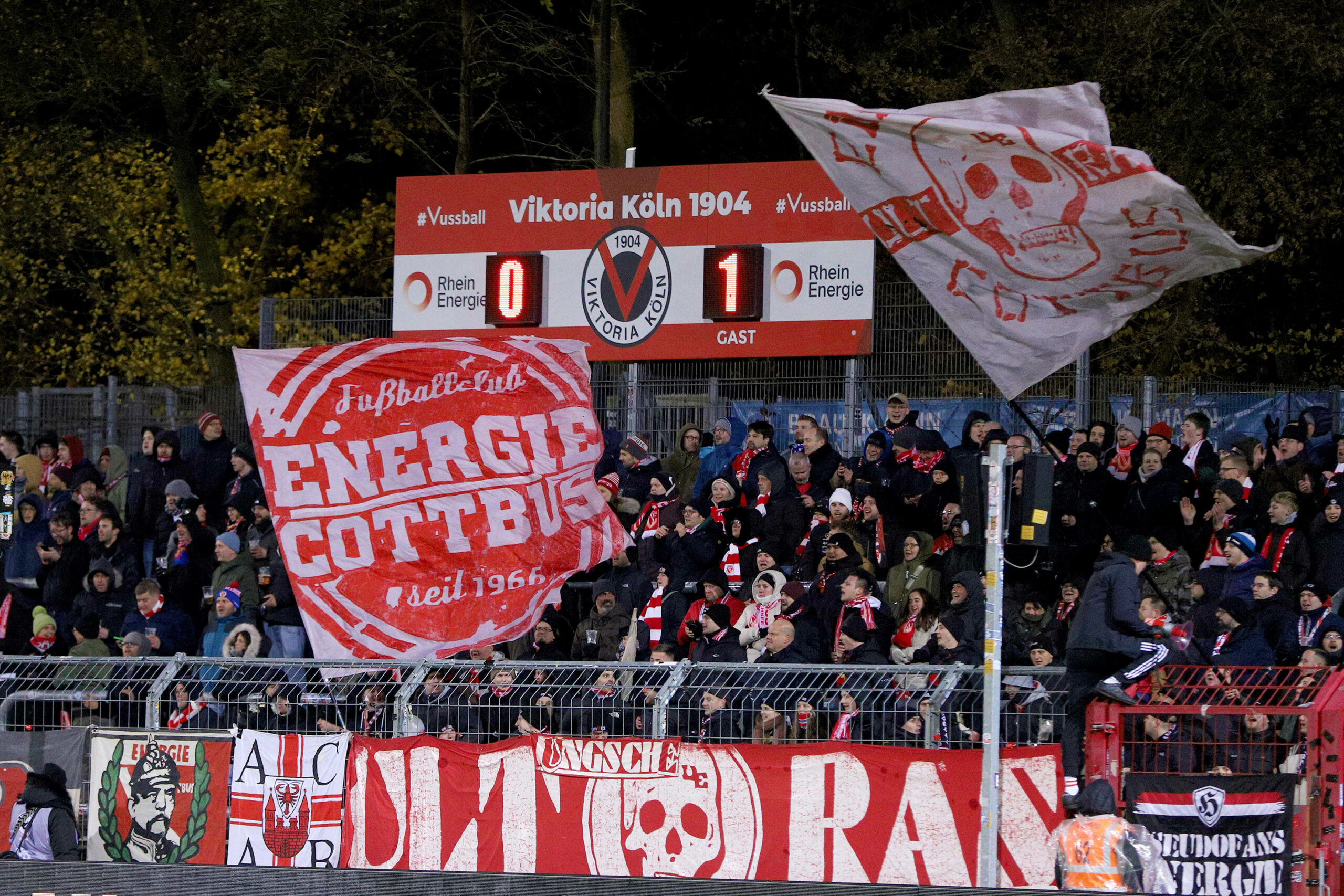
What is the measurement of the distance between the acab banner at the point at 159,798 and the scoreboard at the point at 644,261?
6.38 meters

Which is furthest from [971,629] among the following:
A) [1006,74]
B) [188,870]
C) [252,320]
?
[252,320]

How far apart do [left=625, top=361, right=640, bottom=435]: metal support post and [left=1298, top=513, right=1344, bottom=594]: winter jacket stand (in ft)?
23.8

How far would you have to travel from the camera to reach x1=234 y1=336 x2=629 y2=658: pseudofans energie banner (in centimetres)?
1461

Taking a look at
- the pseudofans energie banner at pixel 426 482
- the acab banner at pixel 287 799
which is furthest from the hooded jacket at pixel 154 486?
the acab banner at pixel 287 799

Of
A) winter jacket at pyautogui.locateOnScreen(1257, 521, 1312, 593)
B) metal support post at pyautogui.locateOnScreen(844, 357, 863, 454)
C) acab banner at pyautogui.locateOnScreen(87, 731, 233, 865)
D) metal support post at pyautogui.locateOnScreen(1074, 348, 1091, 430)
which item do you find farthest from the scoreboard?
acab banner at pyautogui.locateOnScreen(87, 731, 233, 865)

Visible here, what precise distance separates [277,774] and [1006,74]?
1691 centimetres

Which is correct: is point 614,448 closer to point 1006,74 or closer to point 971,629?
point 971,629

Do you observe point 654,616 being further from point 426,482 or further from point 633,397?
point 633,397

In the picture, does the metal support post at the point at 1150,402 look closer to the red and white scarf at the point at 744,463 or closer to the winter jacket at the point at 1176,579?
the red and white scarf at the point at 744,463

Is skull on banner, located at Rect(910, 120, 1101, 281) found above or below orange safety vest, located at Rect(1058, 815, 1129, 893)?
above

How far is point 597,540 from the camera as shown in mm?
15062

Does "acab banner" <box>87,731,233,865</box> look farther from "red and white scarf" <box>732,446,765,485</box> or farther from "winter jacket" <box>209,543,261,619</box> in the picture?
"red and white scarf" <box>732,446,765,485</box>

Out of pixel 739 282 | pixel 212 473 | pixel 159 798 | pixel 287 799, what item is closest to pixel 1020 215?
pixel 739 282

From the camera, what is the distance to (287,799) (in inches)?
522
